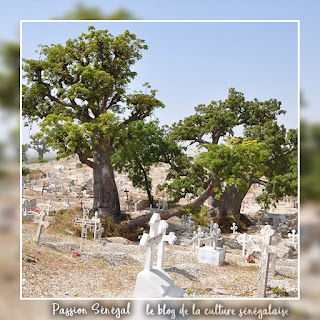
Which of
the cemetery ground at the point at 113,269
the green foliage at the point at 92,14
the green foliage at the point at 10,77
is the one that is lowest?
the cemetery ground at the point at 113,269

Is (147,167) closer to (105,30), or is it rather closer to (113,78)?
(113,78)

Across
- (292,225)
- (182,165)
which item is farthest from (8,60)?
(292,225)

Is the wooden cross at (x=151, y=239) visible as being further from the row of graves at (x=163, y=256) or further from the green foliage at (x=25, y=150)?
the green foliage at (x=25, y=150)

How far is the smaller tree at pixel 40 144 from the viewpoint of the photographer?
8.16m

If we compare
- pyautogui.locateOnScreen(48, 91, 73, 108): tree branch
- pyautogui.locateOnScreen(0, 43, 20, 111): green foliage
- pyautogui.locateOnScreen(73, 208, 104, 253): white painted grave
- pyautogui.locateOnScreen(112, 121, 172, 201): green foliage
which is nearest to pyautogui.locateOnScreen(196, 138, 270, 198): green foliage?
pyautogui.locateOnScreen(112, 121, 172, 201): green foliage

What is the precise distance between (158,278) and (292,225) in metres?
6.17

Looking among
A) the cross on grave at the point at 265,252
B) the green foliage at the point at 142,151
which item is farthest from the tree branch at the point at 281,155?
the cross on grave at the point at 265,252

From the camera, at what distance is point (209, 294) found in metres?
5.89

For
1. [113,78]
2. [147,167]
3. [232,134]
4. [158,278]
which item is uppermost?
[113,78]

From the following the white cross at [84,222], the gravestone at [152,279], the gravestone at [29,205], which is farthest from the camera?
the gravestone at [29,205]

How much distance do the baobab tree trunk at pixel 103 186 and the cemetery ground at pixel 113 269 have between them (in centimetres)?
54

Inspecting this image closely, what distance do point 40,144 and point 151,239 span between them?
4.25 m

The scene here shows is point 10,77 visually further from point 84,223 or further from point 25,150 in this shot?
point 84,223

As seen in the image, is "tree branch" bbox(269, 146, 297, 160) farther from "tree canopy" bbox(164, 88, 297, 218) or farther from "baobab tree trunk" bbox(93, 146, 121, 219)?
"baobab tree trunk" bbox(93, 146, 121, 219)
